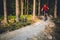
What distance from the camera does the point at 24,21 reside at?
22.3 metres

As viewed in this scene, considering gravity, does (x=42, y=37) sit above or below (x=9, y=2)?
below

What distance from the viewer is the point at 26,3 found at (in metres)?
27.5

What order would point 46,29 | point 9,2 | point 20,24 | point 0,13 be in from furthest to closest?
point 9,2
point 0,13
point 20,24
point 46,29

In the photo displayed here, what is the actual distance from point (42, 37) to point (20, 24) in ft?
15.8

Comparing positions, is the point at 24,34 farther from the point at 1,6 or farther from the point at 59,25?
the point at 1,6

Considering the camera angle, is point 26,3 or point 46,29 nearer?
point 46,29

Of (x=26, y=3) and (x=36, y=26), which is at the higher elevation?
(x=26, y=3)

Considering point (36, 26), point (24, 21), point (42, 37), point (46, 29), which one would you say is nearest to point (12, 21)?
point (24, 21)

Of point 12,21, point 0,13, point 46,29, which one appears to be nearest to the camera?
point 46,29

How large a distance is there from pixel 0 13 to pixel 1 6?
5.55 feet

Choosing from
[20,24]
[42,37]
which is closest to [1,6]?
[20,24]

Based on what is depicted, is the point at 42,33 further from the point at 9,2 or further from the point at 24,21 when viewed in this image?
the point at 9,2

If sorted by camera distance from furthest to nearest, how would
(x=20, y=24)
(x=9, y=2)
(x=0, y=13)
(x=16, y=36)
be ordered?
(x=9, y=2) < (x=0, y=13) < (x=20, y=24) < (x=16, y=36)

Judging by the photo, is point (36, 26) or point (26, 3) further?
point (26, 3)
